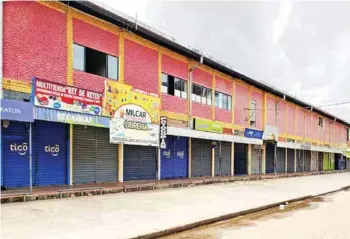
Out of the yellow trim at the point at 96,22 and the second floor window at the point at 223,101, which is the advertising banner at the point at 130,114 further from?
the second floor window at the point at 223,101

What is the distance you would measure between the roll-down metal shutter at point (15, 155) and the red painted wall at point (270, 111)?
1028 inches

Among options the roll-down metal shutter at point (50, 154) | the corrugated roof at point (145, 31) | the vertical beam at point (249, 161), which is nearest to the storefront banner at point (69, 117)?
the roll-down metal shutter at point (50, 154)

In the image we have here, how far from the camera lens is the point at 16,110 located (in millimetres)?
13016

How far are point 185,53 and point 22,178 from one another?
13081 millimetres

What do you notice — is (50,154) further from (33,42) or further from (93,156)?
(33,42)

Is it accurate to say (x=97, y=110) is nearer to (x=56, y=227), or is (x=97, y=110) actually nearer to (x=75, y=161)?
(x=75, y=161)

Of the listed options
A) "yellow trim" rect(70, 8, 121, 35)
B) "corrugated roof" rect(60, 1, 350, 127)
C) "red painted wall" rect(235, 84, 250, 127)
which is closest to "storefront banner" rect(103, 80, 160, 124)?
"yellow trim" rect(70, 8, 121, 35)

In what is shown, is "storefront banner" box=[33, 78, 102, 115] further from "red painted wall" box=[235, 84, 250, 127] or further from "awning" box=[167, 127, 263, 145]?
"red painted wall" box=[235, 84, 250, 127]

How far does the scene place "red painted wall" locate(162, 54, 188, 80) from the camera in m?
23.2

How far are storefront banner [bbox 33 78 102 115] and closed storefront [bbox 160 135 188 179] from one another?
24.2ft

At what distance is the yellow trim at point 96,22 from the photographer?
678 inches

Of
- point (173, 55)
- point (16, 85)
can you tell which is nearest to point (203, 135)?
point (173, 55)

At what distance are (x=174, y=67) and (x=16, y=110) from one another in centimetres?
1250

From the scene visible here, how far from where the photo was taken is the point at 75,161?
690 inches
